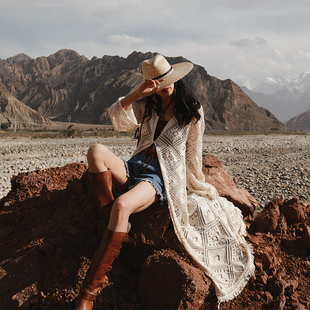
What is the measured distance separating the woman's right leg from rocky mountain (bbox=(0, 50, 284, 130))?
7834 cm

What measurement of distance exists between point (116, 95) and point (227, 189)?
90.7 m

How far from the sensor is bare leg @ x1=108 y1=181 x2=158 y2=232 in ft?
7.55

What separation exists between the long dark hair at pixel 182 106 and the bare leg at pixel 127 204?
901 mm

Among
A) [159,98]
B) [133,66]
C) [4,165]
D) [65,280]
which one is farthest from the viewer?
[133,66]

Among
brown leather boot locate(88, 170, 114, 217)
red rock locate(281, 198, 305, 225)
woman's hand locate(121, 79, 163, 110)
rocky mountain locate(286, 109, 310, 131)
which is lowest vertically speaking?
red rock locate(281, 198, 305, 225)

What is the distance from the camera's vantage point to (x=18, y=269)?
263 cm

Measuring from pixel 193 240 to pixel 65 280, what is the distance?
4.14 ft

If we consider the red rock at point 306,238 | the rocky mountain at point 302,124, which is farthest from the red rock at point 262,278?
the rocky mountain at point 302,124

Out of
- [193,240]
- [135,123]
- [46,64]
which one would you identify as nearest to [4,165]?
[135,123]

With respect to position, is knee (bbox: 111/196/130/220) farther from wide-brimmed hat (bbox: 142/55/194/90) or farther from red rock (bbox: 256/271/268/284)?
red rock (bbox: 256/271/268/284)

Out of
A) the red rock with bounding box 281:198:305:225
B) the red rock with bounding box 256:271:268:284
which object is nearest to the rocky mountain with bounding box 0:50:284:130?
the red rock with bounding box 281:198:305:225

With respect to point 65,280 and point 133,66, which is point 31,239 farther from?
point 133,66

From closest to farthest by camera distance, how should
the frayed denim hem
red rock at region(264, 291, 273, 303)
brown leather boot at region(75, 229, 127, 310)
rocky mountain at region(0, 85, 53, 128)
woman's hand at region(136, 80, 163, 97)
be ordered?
1. brown leather boot at region(75, 229, 127, 310)
2. red rock at region(264, 291, 273, 303)
3. the frayed denim hem
4. woman's hand at region(136, 80, 163, 97)
5. rocky mountain at region(0, 85, 53, 128)

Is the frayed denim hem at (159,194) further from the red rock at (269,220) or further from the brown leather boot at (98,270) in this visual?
the red rock at (269,220)
